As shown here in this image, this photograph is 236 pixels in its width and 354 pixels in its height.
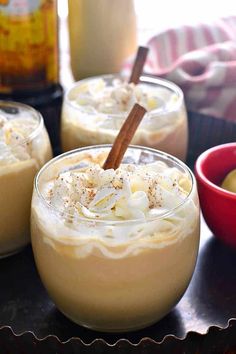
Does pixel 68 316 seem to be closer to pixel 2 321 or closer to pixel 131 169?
pixel 2 321

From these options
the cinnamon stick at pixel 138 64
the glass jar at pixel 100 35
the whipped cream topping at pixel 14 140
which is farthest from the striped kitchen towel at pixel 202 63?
the whipped cream topping at pixel 14 140

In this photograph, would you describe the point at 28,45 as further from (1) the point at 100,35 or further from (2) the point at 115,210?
(2) the point at 115,210

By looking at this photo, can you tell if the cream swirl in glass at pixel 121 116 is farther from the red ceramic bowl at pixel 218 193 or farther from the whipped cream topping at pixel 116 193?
the whipped cream topping at pixel 116 193

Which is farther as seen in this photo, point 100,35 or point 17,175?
point 100,35

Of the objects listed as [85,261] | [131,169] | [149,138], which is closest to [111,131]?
[149,138]

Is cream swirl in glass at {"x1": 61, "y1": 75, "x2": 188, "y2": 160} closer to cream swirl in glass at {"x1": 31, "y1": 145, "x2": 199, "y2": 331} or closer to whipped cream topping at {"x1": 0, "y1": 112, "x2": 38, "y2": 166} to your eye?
whipped cream topping at {"x1": 0, "y1": 112, "x2": 38, "y2": 166}

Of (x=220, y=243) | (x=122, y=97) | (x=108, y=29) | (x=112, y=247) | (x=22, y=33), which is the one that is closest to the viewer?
(x=112, y=247)

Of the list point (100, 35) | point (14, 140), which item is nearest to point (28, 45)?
point (100, 35)
